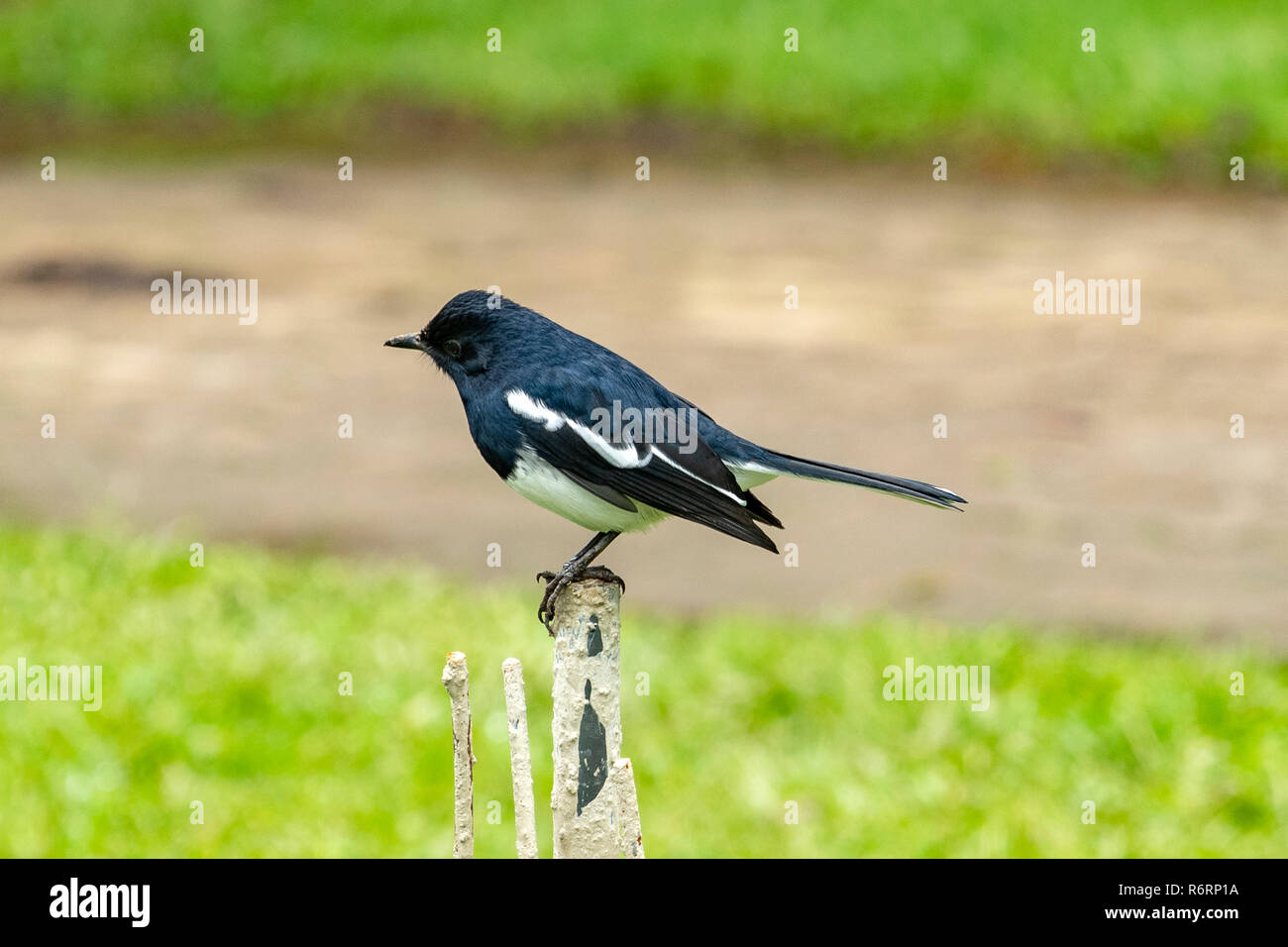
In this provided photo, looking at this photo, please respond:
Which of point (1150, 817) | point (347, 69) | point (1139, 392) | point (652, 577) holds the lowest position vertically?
point (1150, 817)

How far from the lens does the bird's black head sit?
7.30ft

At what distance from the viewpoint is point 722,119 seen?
1566cm

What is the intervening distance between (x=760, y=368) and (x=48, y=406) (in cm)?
440

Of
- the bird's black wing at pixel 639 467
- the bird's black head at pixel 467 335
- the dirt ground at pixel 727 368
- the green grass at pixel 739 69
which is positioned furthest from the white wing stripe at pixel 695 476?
the green grass at pixel 739 69

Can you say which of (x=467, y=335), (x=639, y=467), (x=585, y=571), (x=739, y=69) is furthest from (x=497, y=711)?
(x=739, y=69)

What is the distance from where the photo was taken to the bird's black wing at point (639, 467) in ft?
7.50

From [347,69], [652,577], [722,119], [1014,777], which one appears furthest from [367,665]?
[347,69]

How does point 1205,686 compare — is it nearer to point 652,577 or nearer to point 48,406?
point 652,577

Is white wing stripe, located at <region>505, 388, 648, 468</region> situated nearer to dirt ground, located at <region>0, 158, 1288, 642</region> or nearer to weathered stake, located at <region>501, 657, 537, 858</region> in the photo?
weathered stake, located at <region>501, 657, 537, 858</region>

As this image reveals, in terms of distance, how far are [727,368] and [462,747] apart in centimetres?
876

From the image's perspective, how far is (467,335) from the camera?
2.29 m

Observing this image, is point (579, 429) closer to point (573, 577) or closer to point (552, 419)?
point (552, 419)

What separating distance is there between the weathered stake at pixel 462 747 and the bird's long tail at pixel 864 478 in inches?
25.1

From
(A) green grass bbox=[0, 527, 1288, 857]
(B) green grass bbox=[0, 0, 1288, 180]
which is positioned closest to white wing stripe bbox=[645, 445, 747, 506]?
(A) green grass bbox=[0, 527, 1288, 857]
